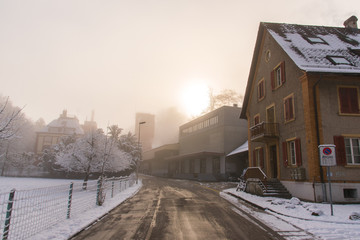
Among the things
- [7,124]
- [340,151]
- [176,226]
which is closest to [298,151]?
[340,151]

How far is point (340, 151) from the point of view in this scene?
14102 millimetres

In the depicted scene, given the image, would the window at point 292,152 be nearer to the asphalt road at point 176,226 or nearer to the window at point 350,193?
the window at point 350,193

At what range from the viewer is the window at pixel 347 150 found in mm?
14000

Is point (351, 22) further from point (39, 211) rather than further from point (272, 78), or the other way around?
point (39, 211)

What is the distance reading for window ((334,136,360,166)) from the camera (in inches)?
551

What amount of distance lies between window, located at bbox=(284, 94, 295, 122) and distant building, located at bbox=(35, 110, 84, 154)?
222ft

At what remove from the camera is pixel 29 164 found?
56938mm

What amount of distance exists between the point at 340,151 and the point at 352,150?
85cm

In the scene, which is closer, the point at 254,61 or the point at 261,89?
the point at 261,89

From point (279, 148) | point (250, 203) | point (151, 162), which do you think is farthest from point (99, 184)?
point (151, 162)

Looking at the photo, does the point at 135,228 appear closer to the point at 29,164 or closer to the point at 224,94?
the point at 224,94

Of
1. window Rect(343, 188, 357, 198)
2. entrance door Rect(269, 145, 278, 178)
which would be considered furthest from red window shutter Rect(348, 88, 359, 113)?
entrance door Rect(269, 145, 278, 178)

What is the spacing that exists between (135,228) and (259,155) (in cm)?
1612

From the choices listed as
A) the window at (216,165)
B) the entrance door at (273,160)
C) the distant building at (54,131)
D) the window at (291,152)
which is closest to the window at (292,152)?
the window at (291,152)
